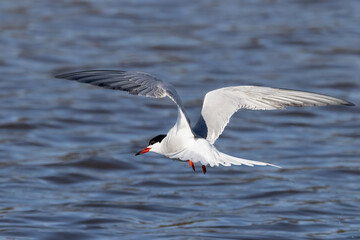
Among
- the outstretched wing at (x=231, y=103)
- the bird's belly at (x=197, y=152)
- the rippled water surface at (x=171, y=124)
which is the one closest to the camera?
the bird's belly at (x=197, y=152)

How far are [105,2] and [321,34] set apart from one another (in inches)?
173

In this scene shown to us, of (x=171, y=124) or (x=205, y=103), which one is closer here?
(x=205, y=103)


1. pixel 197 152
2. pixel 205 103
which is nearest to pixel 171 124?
pixel 205 103

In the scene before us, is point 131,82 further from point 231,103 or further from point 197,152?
point 231,103

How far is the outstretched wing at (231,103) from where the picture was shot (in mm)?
5707

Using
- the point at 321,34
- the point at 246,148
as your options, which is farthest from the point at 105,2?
the point at 246,148

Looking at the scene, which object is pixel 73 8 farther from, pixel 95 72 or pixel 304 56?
pixel 95 72

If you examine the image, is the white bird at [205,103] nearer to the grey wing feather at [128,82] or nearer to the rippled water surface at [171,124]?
the grey wing feather at [128,82]

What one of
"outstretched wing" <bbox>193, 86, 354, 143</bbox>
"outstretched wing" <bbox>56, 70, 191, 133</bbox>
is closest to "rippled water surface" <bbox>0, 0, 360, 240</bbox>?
"outstretched wing" <bbox>193, 86, 354, 143</bbox>

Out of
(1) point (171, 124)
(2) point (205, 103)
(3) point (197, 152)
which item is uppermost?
Answer: (2) point (205, 103)

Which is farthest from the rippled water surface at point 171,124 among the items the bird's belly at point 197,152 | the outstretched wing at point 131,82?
the outstretched wing at point 131,82

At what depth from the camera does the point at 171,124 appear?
10297 millimetres

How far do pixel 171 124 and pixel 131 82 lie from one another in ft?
16.6

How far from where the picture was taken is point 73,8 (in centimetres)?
1538
